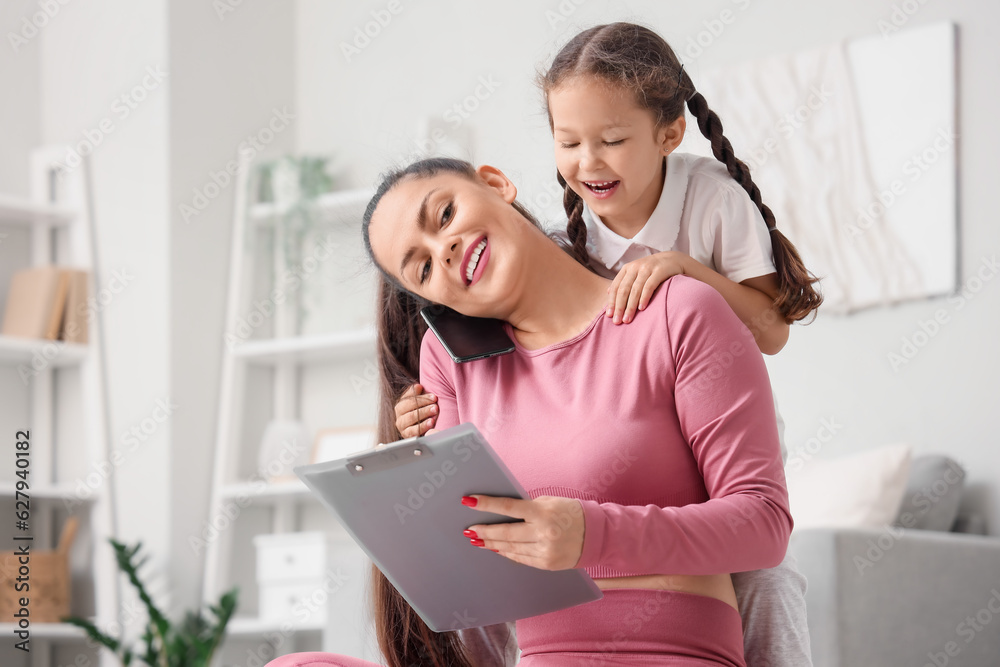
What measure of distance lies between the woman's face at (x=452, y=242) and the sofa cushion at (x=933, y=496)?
184 centimetres

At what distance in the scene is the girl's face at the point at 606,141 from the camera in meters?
1.31

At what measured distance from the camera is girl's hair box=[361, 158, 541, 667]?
4.19 feet

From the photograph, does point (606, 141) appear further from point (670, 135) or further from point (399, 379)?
point (399, 379)

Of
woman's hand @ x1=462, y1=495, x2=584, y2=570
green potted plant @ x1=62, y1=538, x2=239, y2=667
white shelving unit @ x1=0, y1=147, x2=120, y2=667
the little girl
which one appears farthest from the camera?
white shelving unit @ x1=0, y1=147, x2=120, y2=667

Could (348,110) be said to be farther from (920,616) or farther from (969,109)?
(920,616)

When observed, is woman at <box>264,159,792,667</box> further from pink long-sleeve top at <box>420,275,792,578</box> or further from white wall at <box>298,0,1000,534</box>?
white wall at <box>298,0,1000,534</box>

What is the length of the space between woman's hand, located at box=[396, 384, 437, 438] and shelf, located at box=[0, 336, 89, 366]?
8.06 feet

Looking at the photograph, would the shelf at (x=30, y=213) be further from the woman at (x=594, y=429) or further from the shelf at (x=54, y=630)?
the woman at (x=594, y=429)

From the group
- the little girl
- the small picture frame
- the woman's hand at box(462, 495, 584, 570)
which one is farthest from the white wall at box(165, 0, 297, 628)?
the woman's hand at box(462, 495, 584, 570)

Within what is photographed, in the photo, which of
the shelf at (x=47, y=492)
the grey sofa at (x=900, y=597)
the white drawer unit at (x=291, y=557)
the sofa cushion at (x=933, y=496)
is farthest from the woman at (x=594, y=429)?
the shelf at (x=47, y=492)

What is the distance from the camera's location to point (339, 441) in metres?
3.65

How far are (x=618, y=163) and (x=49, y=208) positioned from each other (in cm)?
287

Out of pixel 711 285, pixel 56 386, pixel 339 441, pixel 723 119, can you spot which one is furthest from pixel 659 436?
pixel 56 386

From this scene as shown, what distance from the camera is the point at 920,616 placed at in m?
2.33
